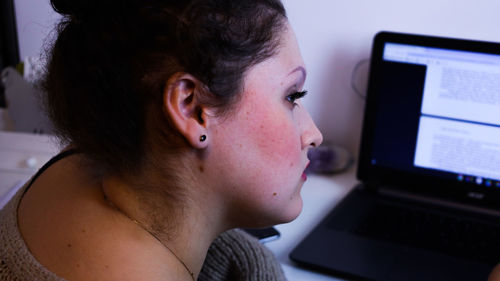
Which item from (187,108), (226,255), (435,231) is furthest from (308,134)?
(435,231)

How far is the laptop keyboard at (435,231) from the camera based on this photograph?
0.93 metres

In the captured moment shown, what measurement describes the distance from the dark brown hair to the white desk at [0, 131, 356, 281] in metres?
0.36

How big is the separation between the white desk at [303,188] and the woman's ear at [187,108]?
0.37 m

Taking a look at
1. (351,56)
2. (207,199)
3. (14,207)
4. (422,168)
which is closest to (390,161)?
(422,168)

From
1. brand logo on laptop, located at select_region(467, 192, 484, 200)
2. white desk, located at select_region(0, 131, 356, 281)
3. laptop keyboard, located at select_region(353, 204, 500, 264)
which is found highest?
brand logo on laptop, located at select_region(467, 192, 484, 200)

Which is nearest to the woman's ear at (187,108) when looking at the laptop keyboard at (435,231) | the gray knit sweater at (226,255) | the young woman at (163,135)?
the young woman at (163,135)

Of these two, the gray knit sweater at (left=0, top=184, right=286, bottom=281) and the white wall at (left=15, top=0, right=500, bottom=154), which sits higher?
the white wall at (left=15, top=0, right=500, bottom=154)

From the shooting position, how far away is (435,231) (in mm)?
Result: 993

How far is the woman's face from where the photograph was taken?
621mm

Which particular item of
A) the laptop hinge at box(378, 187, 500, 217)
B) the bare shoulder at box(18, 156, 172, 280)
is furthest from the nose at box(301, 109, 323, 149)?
the laptop hinge at box(378, 187, 500, 217)

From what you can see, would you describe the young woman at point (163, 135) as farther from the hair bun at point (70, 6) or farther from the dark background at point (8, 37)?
the dark background at point (8, 37)

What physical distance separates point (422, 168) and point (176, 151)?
64 cm

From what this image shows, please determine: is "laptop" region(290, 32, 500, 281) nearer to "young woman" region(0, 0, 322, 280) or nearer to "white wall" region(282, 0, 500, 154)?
"white wall" region(282, 0, 500, 154)

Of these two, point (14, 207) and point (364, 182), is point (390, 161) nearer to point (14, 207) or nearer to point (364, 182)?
point (364, 182)
